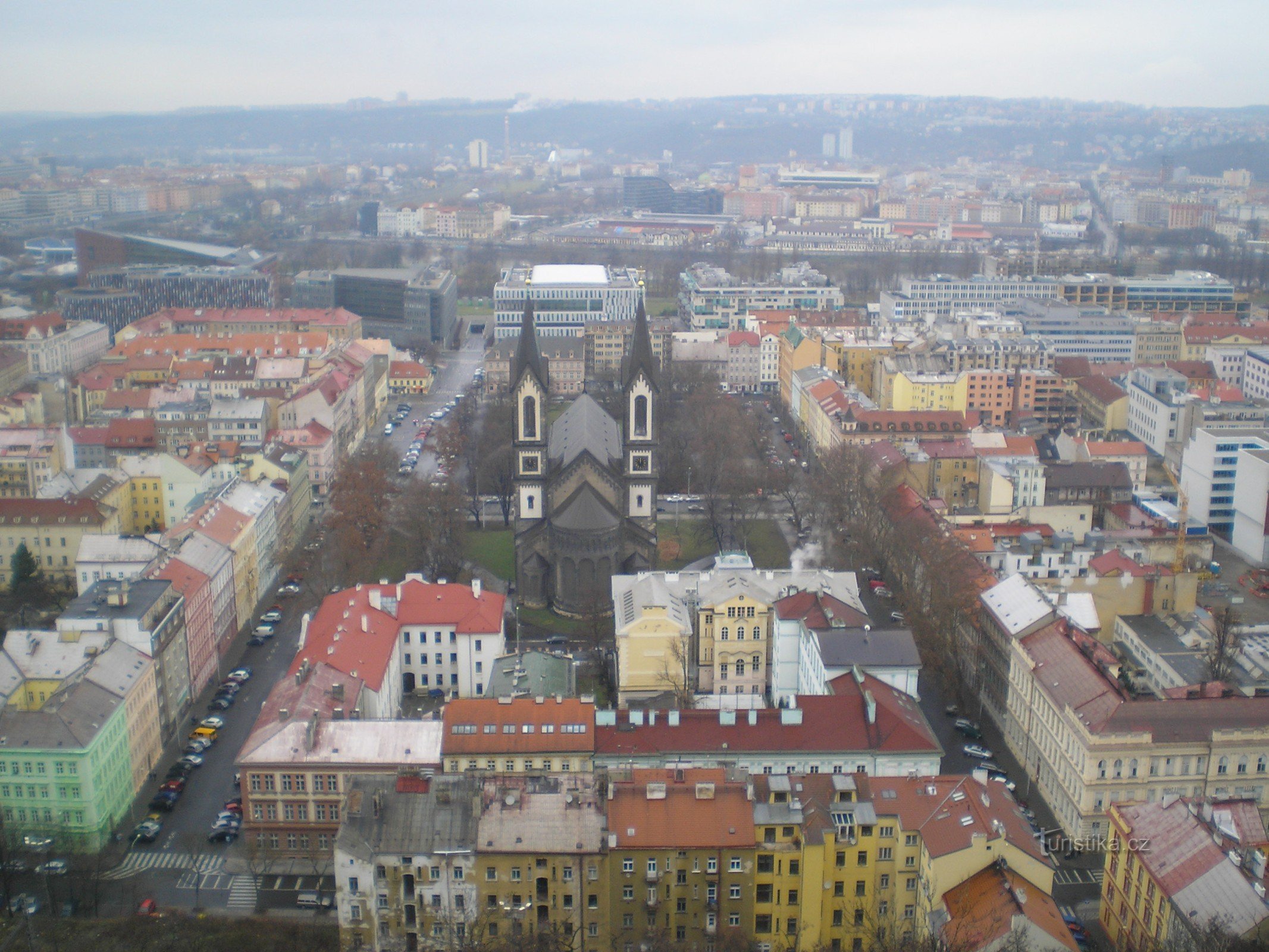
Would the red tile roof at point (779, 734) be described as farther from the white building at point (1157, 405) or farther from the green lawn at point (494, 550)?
the white building at point (1157, 405)

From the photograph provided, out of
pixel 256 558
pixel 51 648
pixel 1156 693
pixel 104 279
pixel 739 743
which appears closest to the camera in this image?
pixel 739 743

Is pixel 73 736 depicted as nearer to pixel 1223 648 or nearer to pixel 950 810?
pixel 950 810

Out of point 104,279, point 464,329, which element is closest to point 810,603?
point 464,329

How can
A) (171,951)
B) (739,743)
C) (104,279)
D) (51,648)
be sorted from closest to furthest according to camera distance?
(171,951) < (739,743) < (51,648) < (104,279)

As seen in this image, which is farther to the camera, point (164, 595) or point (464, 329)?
point (464, 329)

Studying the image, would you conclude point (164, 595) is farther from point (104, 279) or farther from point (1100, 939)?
point (104, 279)

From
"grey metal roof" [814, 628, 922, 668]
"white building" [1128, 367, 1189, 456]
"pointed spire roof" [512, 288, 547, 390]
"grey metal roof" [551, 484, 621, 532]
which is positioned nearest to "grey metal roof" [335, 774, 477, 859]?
"grey metal roof" [814, 628, 922, 668]
